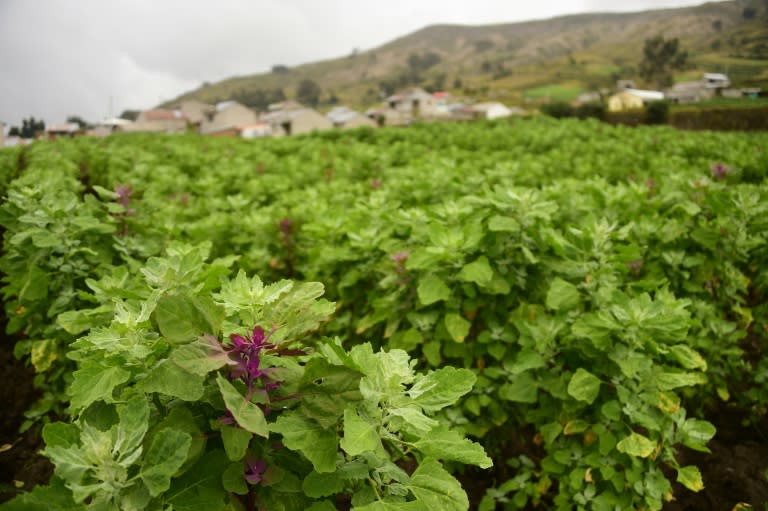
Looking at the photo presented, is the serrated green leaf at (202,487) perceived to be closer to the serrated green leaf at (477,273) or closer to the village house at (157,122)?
the serrated green leaf at (477,273)

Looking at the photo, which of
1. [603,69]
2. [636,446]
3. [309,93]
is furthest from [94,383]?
[309,93]

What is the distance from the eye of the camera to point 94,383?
1246 millimetres

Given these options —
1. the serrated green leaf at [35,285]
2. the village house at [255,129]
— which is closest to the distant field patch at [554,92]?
the village house at [255,129]

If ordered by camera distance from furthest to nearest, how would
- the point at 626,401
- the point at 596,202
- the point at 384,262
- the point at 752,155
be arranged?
the point at 752,155
the point at 596,202
the point at 384,262
the point at 626,401

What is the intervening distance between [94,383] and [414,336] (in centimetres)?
199

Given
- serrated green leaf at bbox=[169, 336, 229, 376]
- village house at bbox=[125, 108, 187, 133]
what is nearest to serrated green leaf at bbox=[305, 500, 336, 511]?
serrated green leaf at bbox=[169, 336, 229, 376]

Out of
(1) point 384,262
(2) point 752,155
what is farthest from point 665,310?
(2) point 752,155


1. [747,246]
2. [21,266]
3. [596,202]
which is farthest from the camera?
[596,202]

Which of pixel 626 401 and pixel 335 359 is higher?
pixel 335 359

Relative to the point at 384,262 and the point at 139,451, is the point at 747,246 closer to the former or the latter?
the point at 384,262

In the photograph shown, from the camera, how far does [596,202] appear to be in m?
4.71

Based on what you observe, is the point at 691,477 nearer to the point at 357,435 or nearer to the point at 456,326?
the point at 456,326

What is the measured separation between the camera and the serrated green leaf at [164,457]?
97 cm

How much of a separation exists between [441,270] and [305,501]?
1895mm
